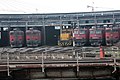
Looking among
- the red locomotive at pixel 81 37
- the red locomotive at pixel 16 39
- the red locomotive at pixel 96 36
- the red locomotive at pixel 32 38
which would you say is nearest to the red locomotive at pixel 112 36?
the red locomotive at pixel 96 36

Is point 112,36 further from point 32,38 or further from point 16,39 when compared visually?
point 16,39

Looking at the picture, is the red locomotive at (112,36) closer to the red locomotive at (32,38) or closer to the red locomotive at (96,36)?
the red locomotive at (96,36)

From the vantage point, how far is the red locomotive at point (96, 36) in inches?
2045

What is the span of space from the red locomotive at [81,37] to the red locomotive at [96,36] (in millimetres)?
1163

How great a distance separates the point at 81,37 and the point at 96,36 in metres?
3.10

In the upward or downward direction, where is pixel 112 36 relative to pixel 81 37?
upward

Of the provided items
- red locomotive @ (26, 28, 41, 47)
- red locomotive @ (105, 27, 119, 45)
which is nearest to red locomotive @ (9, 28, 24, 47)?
red locomotive @ (26, 28, 41, 47)

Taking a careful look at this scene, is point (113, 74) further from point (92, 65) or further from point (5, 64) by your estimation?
point (5, 64)

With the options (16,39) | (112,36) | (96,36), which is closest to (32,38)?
(16,39)

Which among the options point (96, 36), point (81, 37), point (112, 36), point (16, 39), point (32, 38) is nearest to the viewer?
point (112, 36)

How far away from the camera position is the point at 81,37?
5281 centimetres

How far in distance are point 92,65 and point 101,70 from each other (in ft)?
3.01

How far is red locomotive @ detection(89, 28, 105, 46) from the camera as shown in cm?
5194

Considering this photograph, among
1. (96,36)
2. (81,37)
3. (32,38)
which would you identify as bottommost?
(32,38)
